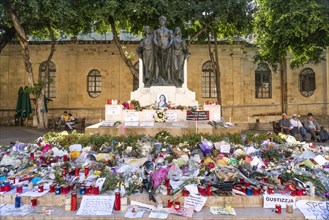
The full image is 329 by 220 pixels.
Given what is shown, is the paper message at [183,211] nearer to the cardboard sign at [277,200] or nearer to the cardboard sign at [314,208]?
the cardboard sign at [277,200]

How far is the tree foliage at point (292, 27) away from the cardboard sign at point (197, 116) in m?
9.09

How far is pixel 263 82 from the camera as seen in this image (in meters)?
25.9

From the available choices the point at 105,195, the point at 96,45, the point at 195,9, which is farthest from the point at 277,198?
the point at 96,45

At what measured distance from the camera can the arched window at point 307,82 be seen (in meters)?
25.4

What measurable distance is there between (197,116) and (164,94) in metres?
1.63

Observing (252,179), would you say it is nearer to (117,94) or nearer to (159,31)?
(159,31)

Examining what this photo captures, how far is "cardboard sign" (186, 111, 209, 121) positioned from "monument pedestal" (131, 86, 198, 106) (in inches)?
41.8

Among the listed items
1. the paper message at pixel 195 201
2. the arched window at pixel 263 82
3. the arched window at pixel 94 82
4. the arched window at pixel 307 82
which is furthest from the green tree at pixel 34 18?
the arched window at pixel 307 82

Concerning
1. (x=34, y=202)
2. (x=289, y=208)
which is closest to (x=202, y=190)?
(x=289, y=208)

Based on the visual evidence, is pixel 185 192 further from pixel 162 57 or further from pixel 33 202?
pixel 162 57

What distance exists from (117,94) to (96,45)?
4.83 meters

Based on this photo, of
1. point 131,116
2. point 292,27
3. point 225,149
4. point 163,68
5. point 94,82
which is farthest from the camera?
point 94,82

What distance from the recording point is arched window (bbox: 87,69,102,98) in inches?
975

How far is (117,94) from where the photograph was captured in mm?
24578
